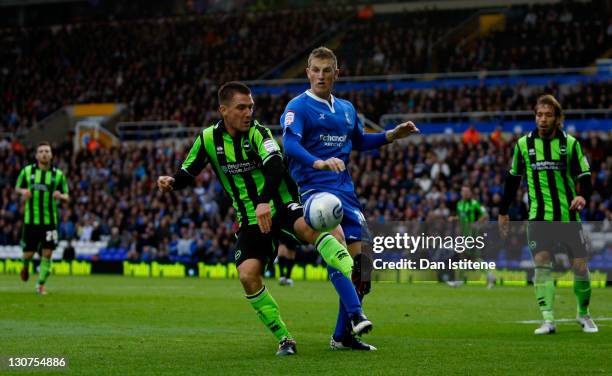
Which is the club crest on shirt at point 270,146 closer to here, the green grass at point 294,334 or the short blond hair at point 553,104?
the green grass at point 294,334

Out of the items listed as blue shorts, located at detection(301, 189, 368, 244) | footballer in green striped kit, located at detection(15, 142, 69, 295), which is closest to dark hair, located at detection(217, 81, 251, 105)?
blue shorts, located at detection(301, 189, 368, 244)

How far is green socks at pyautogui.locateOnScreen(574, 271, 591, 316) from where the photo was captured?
12.0m

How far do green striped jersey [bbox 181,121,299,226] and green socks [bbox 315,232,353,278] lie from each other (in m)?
0.54

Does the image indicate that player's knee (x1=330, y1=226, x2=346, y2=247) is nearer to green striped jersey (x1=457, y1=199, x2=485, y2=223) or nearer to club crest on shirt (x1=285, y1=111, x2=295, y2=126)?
club crest on shirt (x1=285, y1=111, x2=295, y2=126)

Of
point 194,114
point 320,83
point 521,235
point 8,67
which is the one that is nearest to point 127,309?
point 320,83

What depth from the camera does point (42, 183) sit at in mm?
20328

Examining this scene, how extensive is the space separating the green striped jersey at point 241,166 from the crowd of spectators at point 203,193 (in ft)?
58.9

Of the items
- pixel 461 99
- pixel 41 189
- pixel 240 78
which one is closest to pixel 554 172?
pixel 41 189

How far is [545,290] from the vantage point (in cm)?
1186

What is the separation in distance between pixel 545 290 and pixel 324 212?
4.05 metres

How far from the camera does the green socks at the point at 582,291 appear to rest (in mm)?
11977

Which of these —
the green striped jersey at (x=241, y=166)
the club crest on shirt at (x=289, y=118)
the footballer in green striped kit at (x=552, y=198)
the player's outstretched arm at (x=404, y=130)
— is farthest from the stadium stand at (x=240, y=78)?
the green striped jersey at (x=241, y=166)

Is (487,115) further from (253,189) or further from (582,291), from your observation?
(253,189)

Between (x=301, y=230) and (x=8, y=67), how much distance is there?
46.0 m
